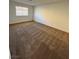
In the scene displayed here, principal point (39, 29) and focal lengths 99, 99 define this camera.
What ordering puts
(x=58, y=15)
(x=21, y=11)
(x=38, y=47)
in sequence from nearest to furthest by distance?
(x=38, y=47) → (x=58, y=15) → (x=21, y=11)

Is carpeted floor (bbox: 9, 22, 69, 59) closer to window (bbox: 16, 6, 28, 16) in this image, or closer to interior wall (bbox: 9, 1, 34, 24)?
interior wall (bbox: 9, 1, 34, 24)

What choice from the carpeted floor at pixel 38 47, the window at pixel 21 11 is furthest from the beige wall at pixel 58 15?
the window at pixel 21 11

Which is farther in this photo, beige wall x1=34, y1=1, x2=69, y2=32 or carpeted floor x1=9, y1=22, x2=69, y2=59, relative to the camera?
beige wall x1=34, y1=1, x2=69, y2=32

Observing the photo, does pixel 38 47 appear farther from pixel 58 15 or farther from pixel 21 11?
pixel 21 11

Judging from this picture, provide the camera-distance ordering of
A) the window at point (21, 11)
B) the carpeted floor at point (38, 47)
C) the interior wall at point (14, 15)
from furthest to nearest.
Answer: the window at point (21, 11), the interior wall at point (14, 15), the carpeted floor at point (38, 47)

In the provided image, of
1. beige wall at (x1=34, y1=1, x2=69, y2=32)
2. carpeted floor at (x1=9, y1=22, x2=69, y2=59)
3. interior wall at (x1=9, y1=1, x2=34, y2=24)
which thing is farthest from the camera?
interior wall at (x1=9, y1=1, x2=34, y2=24)

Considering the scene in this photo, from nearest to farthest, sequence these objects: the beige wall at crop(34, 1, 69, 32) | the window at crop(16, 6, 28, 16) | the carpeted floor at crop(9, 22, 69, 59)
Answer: the carpeted floor at crop(9, 22, 69, 59), the beige wall at crop(34, 1, 69, 32), the window at crop(16, 6, 28, 16)

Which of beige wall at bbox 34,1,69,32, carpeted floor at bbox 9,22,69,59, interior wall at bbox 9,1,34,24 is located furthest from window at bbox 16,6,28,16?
carpeted floor at bbox 9,22,69,59

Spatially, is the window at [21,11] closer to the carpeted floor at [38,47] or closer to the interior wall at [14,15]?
the interior wall at [14,15]

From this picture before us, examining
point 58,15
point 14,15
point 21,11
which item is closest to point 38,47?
point 58,15

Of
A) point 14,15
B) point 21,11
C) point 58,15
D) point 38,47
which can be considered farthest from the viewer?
point 21,11
